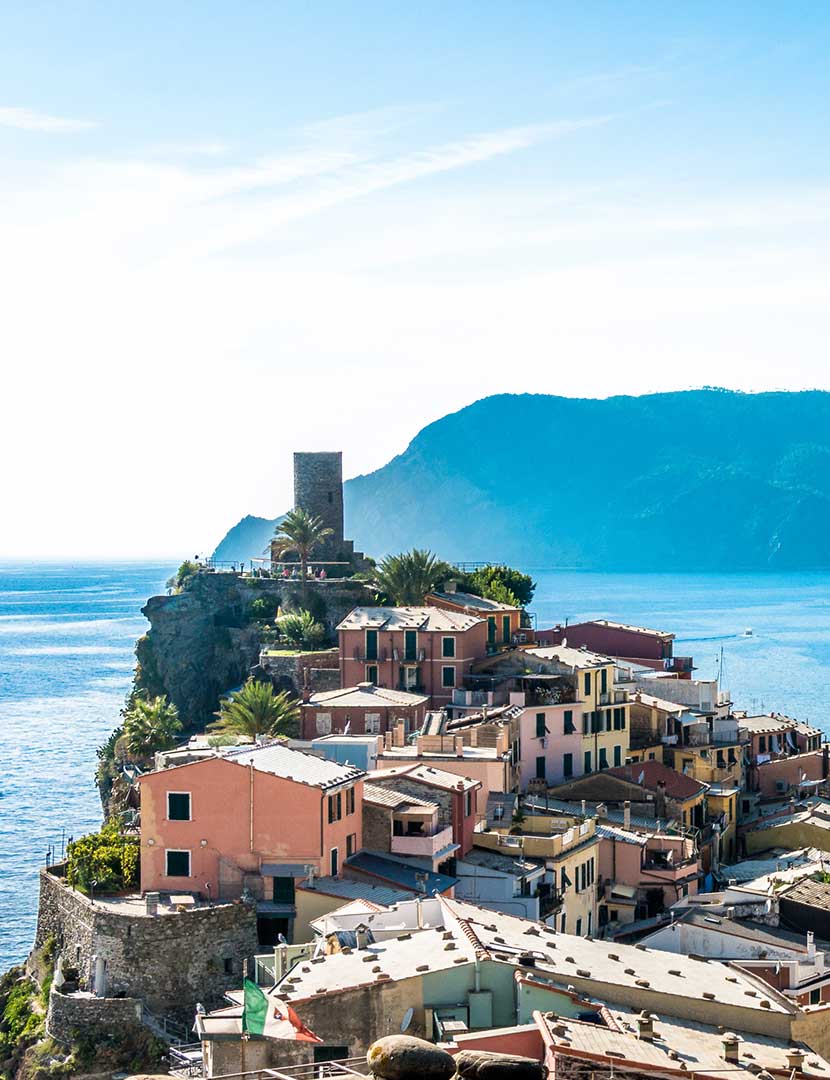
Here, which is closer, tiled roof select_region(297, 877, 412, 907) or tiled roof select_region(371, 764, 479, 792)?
tiled roof select_region(297, 877, 412, 907)

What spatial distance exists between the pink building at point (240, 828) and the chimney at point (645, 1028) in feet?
51.2

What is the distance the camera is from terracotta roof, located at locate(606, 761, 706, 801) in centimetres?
5906

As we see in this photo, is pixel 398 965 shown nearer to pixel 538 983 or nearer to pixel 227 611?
pixel 538 983

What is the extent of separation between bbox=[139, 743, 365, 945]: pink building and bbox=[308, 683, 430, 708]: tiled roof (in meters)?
20.3

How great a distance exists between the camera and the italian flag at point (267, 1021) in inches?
926

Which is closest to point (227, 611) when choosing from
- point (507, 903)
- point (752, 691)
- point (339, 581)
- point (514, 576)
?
point (339, 581)

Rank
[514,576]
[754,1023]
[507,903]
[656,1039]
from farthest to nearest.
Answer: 1. [514,576]
2. [507,903]
3. [754,1023]
4. [656,1039]

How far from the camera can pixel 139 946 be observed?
37.5 metres

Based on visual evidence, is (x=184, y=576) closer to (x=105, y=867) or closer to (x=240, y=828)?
(x=105, y=867)

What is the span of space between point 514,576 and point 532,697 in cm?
3690

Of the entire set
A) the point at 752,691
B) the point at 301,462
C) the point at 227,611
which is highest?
the point at 301,462

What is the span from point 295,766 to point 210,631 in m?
54.7

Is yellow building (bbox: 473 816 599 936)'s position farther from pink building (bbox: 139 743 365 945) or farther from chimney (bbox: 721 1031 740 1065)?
chimney (bbox: 721 1031 740 1065)

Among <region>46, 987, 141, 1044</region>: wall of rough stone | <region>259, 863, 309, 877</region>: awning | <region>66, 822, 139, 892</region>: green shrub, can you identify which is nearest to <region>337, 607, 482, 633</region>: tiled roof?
<region>66, 822, 139, 892</region>: green shrub
